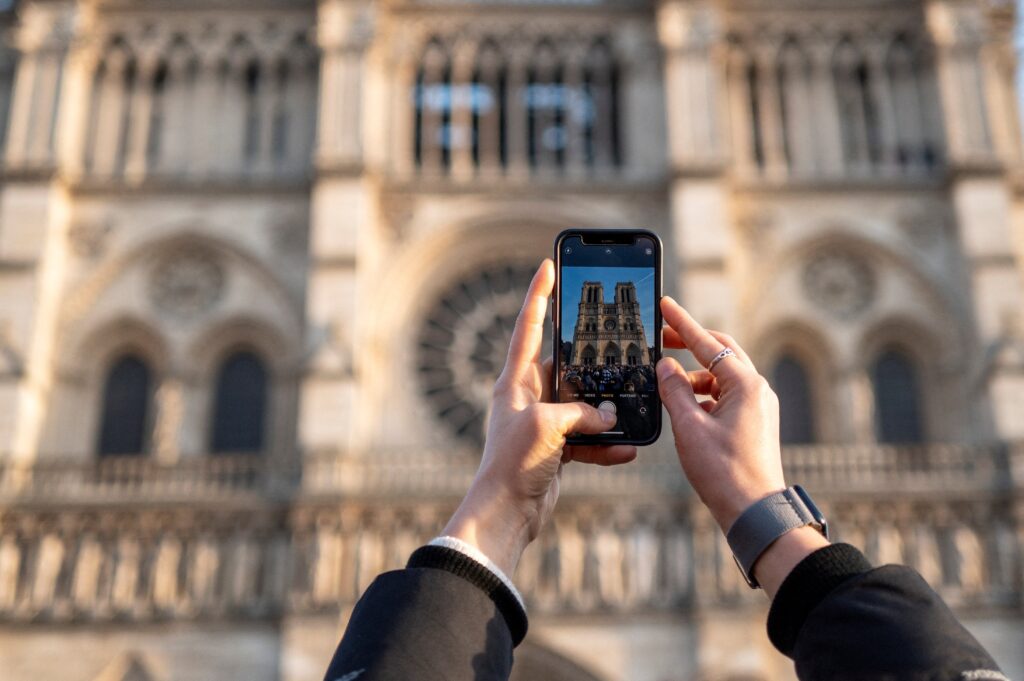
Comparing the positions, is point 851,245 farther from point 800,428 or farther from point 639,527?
point 639,527

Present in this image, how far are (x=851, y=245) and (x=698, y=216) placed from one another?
3.02 m

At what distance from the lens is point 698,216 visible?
18.7m

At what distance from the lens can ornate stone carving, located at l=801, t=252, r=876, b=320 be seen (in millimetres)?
19281

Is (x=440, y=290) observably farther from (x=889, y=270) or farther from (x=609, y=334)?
(x=609, y=334)

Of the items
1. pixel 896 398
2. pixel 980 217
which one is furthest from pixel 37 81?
pixel 980 217

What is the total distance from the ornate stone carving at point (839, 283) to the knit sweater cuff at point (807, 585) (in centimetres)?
1824

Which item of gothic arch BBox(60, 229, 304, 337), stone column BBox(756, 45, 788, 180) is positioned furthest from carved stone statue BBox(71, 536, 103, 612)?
stone column BBox(756, 45, 788, 180)

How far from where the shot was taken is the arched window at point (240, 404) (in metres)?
19.0

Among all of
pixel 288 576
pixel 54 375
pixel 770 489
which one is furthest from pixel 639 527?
pixel 770 489

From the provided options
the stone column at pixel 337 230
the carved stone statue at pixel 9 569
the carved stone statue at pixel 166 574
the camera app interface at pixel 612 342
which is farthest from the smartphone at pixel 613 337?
the carved stone statue at pixel 9 569

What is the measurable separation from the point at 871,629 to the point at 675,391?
0.85 meters

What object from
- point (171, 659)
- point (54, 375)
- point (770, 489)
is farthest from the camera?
point (54, 375)

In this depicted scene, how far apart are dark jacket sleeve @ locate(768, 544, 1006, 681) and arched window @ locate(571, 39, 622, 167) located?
18.9 m

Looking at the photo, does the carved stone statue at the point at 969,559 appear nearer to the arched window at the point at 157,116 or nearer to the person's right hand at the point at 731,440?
the arched window at the point at 157,116
